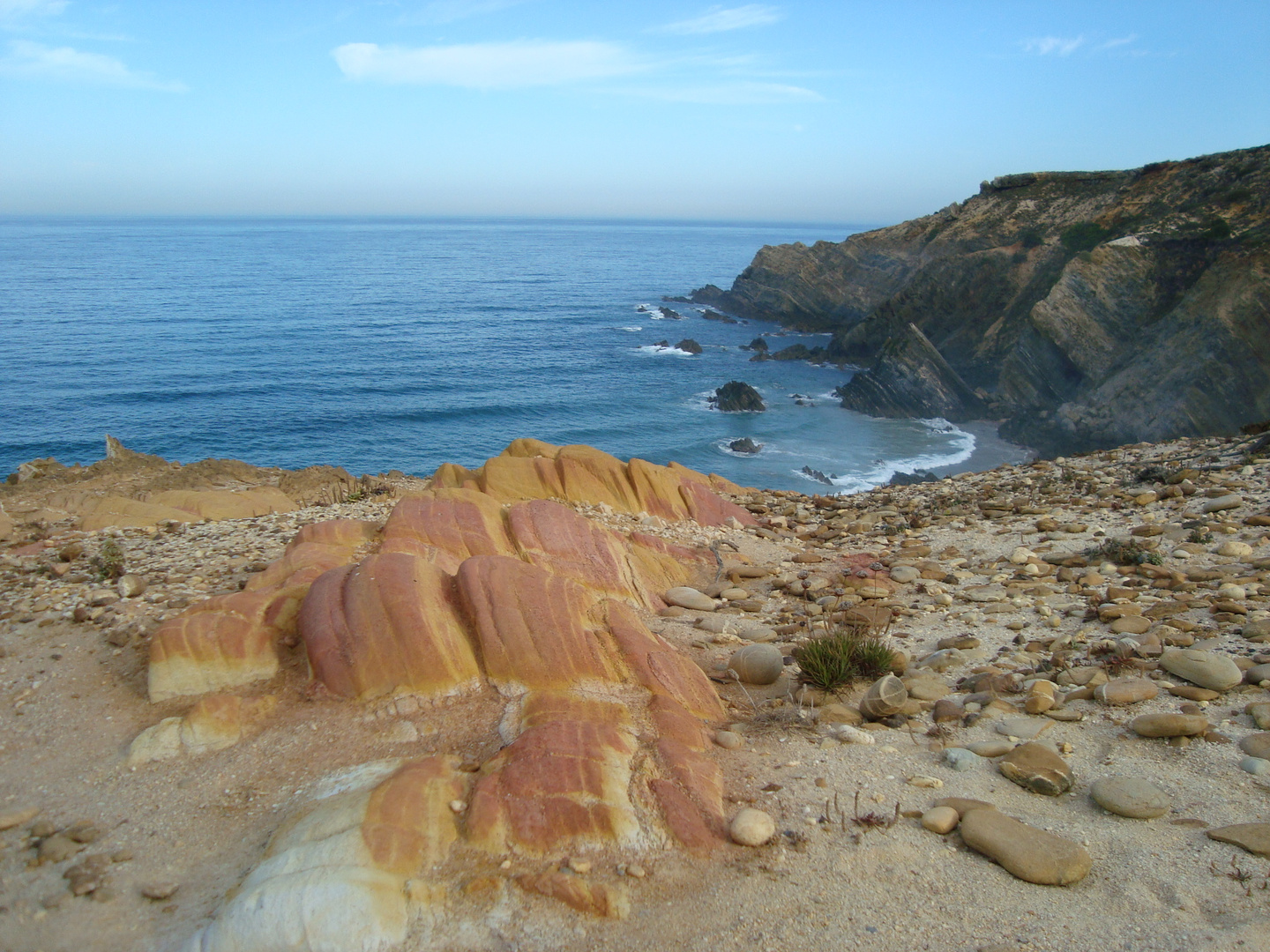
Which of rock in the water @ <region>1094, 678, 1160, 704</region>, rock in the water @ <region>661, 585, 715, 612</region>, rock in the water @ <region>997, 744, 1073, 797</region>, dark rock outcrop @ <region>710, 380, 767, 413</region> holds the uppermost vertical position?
rock in the water @ <region>1094, 678, 1160, 704</region>

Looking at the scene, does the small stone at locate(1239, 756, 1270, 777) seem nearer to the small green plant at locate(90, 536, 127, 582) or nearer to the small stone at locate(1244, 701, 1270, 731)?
the small stone at locate(1244, 701, 1270, 731)

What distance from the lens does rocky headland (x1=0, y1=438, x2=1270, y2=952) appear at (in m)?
3.80

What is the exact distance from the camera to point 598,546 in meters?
8.25

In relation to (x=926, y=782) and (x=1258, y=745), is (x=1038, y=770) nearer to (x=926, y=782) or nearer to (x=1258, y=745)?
(x=926, y=782)

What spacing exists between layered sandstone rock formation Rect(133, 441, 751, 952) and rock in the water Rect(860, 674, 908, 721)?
46.2 inches

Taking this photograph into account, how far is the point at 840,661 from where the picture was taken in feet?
20.7

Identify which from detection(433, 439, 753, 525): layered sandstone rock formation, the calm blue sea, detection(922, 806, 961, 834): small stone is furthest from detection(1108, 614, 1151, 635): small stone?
the calm blue sea

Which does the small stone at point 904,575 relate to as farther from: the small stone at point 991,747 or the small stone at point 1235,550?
the small stone at point 991,747

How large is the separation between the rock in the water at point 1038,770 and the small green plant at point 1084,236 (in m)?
34.5

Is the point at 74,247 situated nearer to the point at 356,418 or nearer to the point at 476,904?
the point at 356,418

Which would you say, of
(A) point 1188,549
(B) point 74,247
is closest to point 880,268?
(A) point 1188,549

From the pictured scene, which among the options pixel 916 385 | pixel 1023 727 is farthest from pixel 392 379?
pixel 1023 727

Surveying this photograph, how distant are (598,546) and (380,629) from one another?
9.90ft

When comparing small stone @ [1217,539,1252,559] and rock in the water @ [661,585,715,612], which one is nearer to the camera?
small stone @ [1217,539,1252,559]
